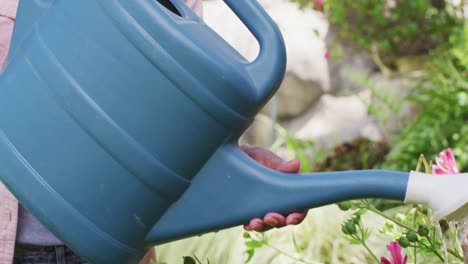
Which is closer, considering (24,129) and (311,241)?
(24,129)

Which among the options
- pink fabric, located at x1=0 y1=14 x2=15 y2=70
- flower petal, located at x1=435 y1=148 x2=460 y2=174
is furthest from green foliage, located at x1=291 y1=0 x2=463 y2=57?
pink fabric, located at x1=0 y1=14 x2=15 y2=70

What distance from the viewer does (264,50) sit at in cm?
89

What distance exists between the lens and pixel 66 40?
899mm

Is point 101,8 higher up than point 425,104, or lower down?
higher up

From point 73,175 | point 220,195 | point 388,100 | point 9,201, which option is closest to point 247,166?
point 220,195

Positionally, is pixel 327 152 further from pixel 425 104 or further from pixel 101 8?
pixel 101 8

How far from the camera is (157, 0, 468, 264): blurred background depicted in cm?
171

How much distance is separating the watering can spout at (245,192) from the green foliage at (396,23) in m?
2.56

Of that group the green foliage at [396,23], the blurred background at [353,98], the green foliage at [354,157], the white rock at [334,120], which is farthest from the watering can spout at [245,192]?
the white rock at [334,120]

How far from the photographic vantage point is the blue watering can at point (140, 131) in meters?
0.86

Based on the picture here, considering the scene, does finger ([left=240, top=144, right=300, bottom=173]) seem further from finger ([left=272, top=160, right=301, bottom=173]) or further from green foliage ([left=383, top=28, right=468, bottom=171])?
green foliage ([left=383, top=28, right=468, bottom=171])

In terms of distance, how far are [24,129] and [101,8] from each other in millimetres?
142

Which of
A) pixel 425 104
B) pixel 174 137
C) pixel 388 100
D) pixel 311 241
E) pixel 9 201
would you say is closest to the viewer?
pixel 174 137

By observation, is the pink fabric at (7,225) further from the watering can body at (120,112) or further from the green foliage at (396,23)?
the green foliage at (396,23)
